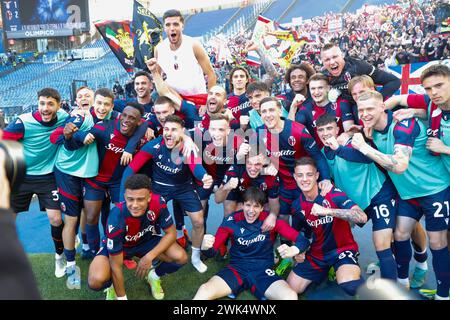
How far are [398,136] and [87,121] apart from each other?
131 inches

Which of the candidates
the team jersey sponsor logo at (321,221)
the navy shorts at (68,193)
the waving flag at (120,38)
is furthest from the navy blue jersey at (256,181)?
the waving flag at (120,38)

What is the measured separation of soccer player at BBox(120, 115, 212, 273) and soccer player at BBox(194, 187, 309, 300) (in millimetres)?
492

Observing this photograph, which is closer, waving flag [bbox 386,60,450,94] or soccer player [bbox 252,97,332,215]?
soccer player [bbox 252,97,332,215]

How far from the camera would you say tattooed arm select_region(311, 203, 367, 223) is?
3271 millimetres

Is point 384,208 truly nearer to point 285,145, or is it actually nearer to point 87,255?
point 285,145

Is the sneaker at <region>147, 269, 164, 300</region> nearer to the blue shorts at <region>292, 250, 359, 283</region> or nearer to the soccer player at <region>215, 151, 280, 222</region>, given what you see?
the soccer player at <region>215, 151, 280, 222</region>

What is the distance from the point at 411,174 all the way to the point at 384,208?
0.39 metres

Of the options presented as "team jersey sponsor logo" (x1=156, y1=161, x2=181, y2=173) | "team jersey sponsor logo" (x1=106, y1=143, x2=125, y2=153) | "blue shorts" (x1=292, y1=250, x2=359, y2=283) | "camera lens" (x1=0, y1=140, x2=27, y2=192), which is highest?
"camera lens" (x1=0, y1=140, x2=27, y2=192)

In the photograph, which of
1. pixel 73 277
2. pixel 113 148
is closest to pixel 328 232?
pixel 113 148

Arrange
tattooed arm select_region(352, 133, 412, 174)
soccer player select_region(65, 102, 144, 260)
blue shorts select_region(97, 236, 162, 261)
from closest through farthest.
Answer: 1. tattooed arm select_region(352, 133, 412, 174)
2. blue shorts select_region(97, 236, 162, 261)
3. soccer player select_region(65, 102, 144, 260)

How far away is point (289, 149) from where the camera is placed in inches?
160

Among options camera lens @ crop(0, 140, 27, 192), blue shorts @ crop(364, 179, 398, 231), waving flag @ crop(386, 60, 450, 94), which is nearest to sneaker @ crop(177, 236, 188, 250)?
blue shorts @ crop(364, 179, 398, 231)

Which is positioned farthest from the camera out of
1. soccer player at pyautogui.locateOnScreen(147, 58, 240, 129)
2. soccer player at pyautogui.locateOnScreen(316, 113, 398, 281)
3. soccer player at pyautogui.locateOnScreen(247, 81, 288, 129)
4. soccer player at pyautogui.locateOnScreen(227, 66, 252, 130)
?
soccer player at pyautogui.locateOnScreen(227, 66, 252, 130)

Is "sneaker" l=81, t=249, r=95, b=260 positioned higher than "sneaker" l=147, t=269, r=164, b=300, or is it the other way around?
"sneaker" l=147, t=269, r=164, b=300
